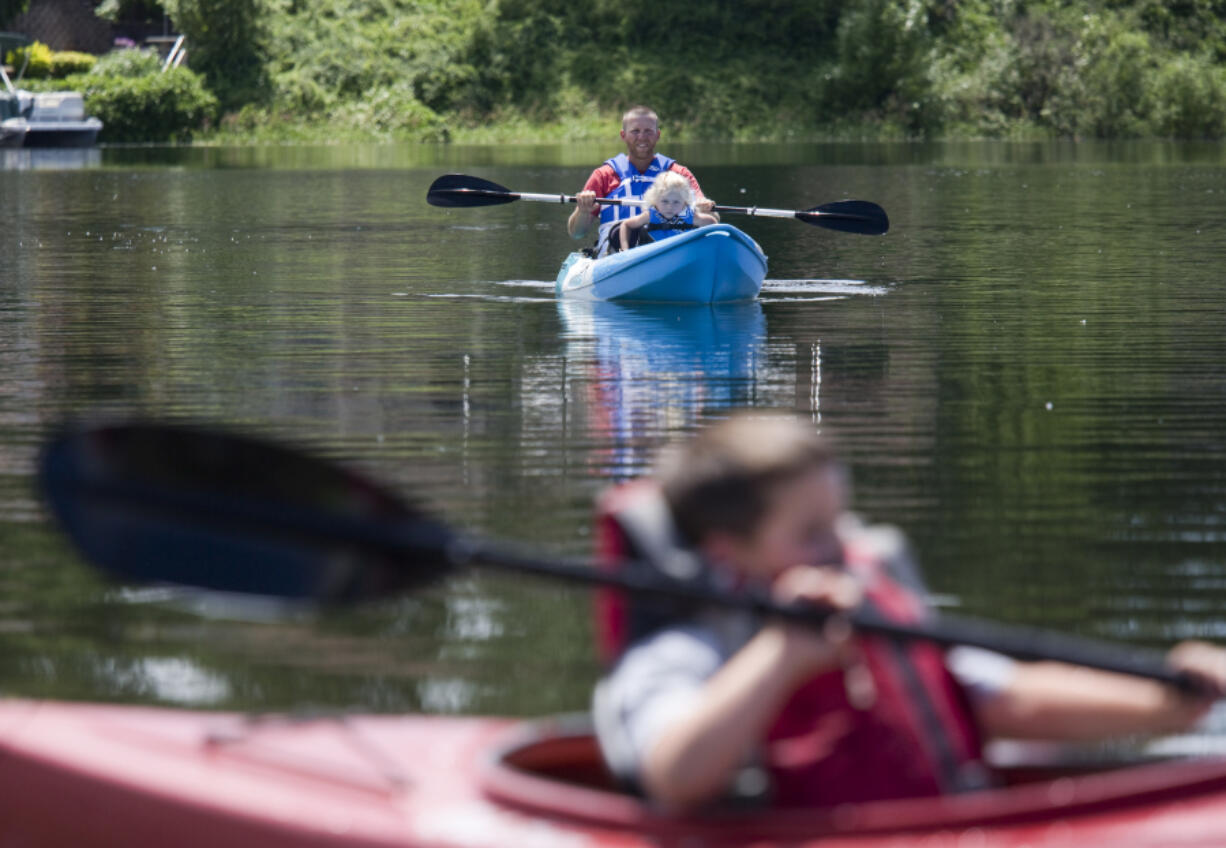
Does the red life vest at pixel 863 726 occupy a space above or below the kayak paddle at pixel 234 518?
below

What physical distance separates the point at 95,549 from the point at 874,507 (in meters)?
3.47

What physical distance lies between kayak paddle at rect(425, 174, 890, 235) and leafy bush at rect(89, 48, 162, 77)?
36806mm

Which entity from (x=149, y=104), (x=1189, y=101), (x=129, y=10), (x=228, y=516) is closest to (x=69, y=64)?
(x=149, y=104)

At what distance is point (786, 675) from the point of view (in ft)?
8.51

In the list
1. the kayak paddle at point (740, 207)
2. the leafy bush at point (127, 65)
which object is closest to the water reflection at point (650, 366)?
the kayak paddle at point (740, 207)

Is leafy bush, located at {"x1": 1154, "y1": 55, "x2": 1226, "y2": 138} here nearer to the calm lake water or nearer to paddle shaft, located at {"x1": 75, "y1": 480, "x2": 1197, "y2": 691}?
the calm lake water

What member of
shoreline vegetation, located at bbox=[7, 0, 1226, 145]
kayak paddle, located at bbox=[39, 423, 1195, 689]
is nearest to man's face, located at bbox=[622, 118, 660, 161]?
kayak paddle, located at bbox=[39, 423, 1195, 689]

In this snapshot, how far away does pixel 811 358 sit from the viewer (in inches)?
417

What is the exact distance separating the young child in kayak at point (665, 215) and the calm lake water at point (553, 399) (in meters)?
0.58

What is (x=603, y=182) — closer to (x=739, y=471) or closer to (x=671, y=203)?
(x=671, y=203)

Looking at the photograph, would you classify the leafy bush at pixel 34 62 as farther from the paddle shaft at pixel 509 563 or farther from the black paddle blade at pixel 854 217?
the paddle shaft at pixel 509 563

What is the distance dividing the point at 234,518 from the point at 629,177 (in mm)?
10343

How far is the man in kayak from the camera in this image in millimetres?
13023

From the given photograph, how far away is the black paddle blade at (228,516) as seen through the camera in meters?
3.27
